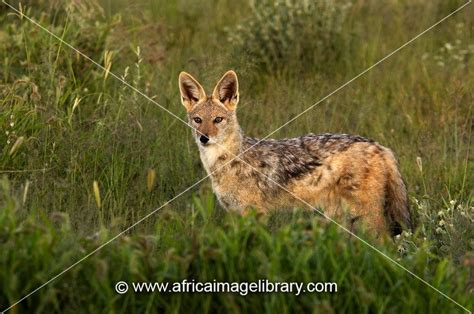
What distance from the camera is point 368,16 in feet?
38.4

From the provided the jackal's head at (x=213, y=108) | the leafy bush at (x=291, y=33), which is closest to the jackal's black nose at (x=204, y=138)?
the jackal's head at (x=213, y=108)


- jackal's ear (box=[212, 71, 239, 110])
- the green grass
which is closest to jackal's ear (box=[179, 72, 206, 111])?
jackal's ear (box=[212, 71, 239, 110])

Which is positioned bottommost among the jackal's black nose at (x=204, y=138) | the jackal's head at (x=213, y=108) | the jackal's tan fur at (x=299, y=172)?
the jackal's tan fur at (x=299, y=172)

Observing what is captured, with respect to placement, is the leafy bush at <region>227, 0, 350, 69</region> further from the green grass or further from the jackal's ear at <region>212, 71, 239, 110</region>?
the jackal's ear at <region>212, 71, 239, 110</region>

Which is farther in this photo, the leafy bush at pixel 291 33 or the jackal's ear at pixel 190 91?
the leafy bush at pixel 291 33

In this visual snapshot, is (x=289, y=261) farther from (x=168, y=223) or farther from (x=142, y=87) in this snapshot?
(x=142, y=87)

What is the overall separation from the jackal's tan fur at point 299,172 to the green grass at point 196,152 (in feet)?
0.69

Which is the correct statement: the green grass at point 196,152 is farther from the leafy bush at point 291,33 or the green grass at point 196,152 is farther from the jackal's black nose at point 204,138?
the jackal's black nose at point 204,138

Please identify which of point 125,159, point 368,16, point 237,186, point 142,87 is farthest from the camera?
point 368,16

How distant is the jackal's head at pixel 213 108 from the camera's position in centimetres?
689

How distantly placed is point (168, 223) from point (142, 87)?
11.5 feet

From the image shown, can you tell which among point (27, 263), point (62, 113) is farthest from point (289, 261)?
point (62, 113)

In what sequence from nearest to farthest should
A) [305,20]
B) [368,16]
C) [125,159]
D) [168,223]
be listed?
[168,223], [125,159], [305,20], [368,16]

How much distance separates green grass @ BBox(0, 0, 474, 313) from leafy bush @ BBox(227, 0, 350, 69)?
32 mm
